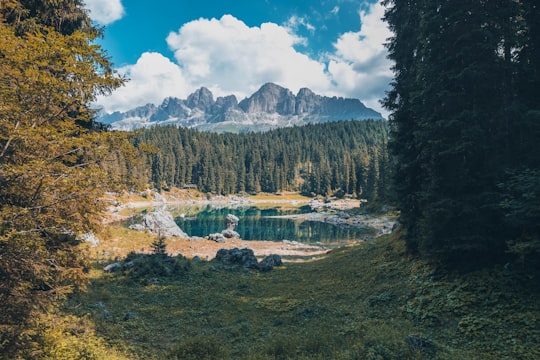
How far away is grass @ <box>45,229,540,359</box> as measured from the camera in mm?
9453

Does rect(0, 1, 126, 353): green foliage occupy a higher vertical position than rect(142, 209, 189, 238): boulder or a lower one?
higher

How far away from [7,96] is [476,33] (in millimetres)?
16715

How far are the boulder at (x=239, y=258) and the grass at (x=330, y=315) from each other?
5.33 m

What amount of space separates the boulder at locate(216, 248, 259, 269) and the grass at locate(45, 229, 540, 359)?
533cm

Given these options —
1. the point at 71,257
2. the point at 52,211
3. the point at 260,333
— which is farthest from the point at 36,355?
the point at 260,333

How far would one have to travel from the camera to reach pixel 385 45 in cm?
2223

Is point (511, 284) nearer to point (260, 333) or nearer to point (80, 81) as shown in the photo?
point (260, 333)

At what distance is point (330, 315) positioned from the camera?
1369cm

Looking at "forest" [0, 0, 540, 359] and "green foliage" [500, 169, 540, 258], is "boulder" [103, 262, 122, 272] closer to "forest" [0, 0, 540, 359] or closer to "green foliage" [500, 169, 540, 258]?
"forest" [0, 0, 540, 359]

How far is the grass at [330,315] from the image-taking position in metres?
9.45

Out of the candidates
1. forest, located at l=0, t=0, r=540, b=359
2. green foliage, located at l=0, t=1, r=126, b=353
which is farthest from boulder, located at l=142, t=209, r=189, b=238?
green foliage, located at l=0, t=1, r=126, b=353

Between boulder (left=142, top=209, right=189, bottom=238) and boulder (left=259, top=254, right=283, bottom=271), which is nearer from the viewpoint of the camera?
boulder (left=259, top=254, right=283, bottom=271)

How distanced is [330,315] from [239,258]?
1427 centimetres

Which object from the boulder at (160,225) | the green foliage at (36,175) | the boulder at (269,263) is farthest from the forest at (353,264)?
the boulder at (160,225)
